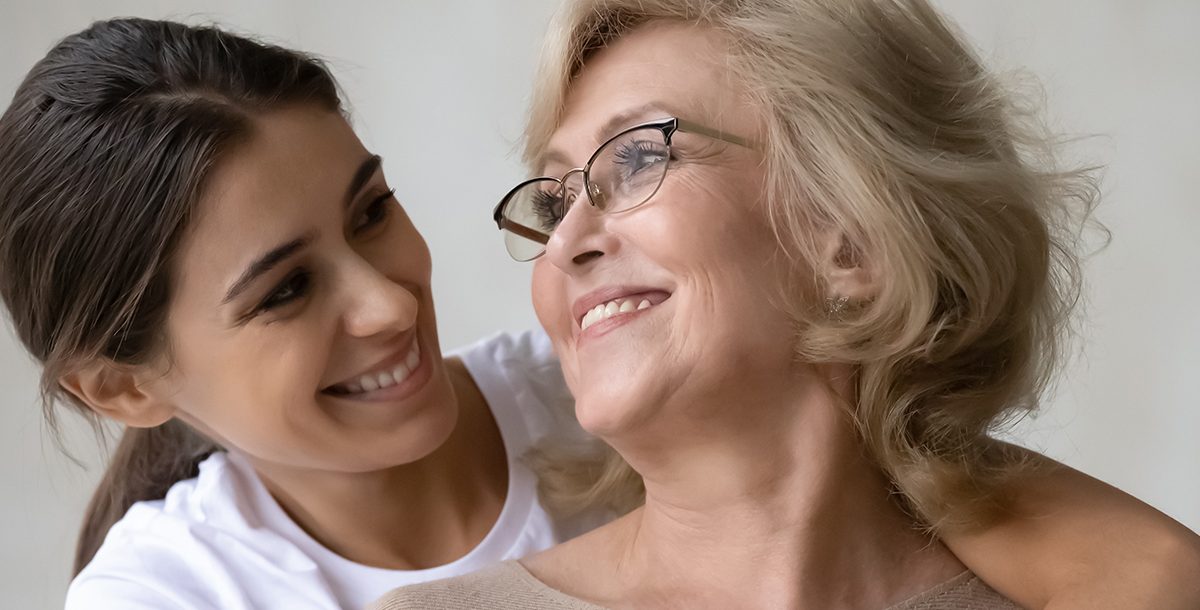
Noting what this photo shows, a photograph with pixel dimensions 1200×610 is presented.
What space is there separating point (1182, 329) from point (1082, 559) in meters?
2.14

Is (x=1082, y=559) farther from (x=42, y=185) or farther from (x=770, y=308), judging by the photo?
(x=42, y=185)

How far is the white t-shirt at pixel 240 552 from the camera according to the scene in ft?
7.30

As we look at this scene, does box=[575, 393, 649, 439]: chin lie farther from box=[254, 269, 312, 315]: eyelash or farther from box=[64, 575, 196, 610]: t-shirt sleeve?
box=[64, 575, 196, 610]: t-shirt sleeve

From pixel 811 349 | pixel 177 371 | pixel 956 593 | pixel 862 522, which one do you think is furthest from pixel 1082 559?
pixel 177 371

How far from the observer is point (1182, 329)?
3672 mm

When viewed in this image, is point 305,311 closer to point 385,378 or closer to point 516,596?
point 385,378

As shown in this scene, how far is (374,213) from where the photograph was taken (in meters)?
2.24

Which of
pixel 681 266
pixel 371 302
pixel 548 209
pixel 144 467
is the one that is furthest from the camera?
pixel 144 467

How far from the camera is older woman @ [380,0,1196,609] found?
1.71 meters

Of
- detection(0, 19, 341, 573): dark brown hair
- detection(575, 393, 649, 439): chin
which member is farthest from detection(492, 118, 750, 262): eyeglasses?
detection(0, 19, 341, 573): dark brown hair

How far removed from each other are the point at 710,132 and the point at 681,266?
182 mm

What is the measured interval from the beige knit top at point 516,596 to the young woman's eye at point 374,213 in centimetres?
64

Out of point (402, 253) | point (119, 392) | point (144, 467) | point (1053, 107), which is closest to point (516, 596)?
point (402, 253)

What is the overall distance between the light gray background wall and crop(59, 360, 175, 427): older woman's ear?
54.4 inches
